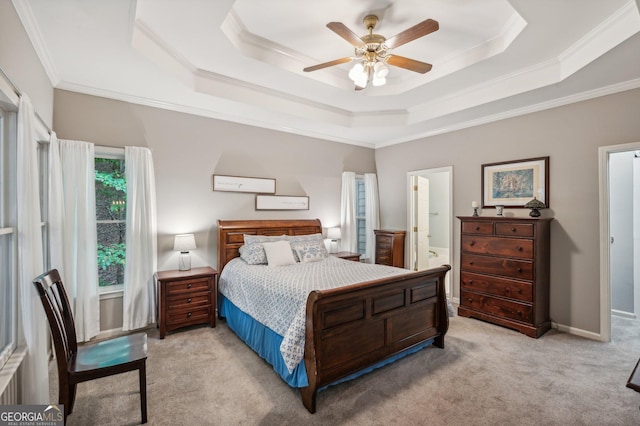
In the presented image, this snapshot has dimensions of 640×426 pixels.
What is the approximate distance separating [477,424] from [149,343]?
316cm

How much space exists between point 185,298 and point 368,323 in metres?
2.20

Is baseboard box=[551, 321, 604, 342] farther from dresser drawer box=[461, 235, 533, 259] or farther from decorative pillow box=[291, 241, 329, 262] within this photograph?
decorative pillow box=[291, 241, 329, 262]

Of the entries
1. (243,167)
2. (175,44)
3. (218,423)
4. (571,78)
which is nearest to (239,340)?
(218,423)

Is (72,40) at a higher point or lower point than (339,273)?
higher

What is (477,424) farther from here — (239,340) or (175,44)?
(175,44)

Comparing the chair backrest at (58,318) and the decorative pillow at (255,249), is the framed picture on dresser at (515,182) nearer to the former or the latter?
the decorative pillow at (255,249)

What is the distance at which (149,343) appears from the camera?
331 centimetres

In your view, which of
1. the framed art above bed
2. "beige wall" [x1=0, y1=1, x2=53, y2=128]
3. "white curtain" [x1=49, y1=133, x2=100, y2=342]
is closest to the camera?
"beige wall" [x1=0, y1=1, x2=53, y2=128]

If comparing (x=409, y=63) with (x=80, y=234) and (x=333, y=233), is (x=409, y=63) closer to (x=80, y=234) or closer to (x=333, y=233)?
(x=333, y=233)

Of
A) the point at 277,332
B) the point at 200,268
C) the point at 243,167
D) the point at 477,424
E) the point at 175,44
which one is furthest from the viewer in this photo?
the point at 243,167

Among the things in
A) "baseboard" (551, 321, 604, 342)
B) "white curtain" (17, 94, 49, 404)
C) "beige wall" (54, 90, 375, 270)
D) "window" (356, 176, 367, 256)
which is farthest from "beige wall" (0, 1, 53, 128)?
"baseboard" (551, 321, 604, 342)

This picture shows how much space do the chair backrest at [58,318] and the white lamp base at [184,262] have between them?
1.59 metres

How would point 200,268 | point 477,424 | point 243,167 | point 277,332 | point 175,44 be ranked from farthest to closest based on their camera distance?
1. point 243,167
2. point 200,268
3. point 175,44
4. point 277,332
5. point 477,424

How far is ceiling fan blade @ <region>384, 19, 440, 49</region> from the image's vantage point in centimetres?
210
